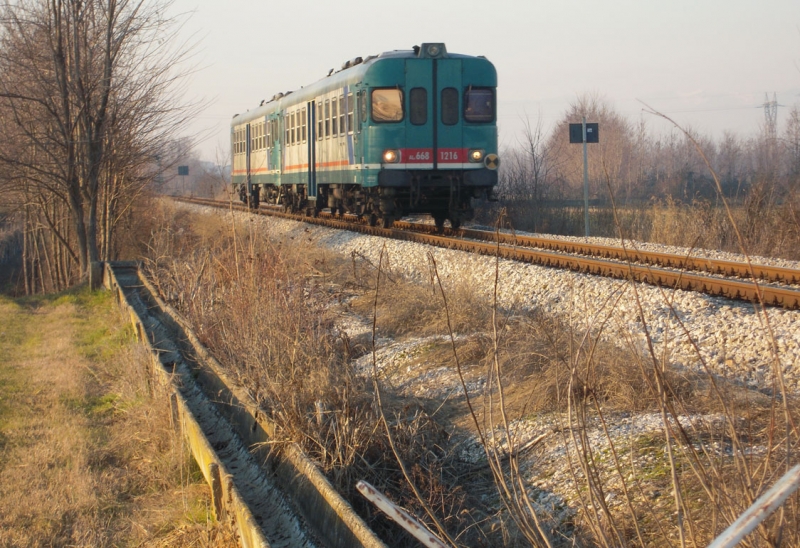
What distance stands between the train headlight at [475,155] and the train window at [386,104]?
5.16ft

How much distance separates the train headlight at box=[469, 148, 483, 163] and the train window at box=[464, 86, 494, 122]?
0.62 m

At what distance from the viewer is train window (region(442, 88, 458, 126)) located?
1630 cm

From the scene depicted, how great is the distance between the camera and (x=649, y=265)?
646cm

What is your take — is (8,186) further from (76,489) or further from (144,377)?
(76,489)

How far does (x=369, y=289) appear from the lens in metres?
11.4

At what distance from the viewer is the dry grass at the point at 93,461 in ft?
14.9

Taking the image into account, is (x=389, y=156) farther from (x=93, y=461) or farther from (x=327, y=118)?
(x=93, y=461)

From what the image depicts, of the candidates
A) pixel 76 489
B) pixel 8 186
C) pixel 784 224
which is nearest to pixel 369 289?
pixel 76 489

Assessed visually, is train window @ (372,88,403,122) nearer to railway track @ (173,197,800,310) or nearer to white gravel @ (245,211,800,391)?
railway track @ (173,197,800,310)

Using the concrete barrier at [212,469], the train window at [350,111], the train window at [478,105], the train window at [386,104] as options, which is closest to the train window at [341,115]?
the train window at [350,111]

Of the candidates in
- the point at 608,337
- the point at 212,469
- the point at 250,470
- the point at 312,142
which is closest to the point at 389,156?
the point at 312,142

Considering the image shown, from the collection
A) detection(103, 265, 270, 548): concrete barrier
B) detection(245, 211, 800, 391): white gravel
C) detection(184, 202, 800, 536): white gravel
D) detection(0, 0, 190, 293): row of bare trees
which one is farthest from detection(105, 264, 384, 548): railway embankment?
detection(0, 0, 190, 293): row of bare trees

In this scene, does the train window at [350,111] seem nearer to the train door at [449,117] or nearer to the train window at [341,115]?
the train window at [341,115]

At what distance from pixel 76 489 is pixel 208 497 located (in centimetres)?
94
